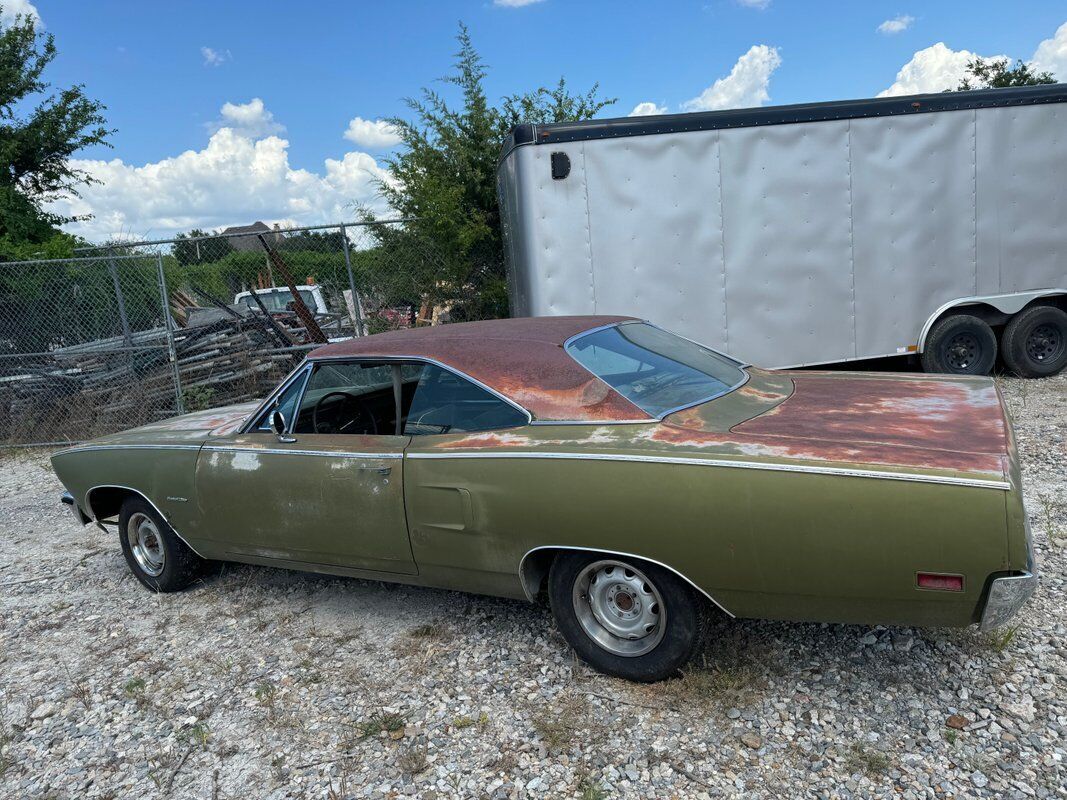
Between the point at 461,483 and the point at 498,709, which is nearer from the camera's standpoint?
the point at 498,709

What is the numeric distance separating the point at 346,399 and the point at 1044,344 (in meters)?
7.76

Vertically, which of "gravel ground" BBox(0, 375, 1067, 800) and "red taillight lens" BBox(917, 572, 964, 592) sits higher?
"red taillight lens" BBox(917, 572, 964, 592)

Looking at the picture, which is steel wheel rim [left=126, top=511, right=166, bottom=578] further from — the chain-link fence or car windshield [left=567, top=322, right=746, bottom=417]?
the chain-link fence

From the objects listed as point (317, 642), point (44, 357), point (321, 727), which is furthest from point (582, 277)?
point (44, 357)

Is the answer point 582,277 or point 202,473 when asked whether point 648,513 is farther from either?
point 582,277

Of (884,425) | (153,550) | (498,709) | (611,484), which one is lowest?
(498,709)

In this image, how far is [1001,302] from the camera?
25.8 feet

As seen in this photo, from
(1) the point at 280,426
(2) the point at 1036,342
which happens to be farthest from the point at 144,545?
(2) the point at 1036,342

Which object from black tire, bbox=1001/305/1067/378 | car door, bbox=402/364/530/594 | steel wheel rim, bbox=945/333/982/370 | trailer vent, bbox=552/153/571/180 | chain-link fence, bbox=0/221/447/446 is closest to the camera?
car door, bbox=402/364/530/594

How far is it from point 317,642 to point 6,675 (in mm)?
1540

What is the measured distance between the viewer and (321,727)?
304cm

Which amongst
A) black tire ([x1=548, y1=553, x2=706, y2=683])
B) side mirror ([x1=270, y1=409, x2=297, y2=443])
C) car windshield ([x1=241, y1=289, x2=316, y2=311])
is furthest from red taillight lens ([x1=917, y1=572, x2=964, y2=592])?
car windshield ([x1=241, y1=289, x2=316, y2=311])

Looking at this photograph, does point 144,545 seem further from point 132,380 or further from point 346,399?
point 132,380

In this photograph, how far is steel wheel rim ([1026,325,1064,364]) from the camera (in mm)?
8180
